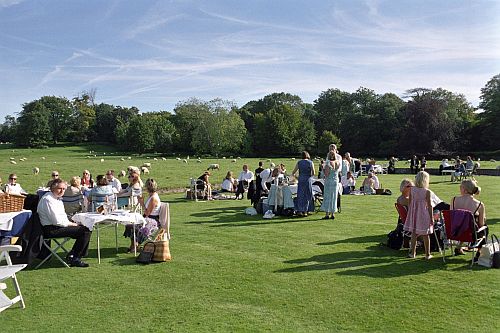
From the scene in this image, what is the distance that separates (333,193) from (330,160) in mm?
921

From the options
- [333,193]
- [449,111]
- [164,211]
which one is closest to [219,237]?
[164,211]

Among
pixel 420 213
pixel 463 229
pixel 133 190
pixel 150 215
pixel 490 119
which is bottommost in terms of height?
pixel 463 229

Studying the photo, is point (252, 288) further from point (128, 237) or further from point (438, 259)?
point (128, 237)

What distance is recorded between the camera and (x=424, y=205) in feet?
25.6

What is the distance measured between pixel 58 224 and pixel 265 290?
150 inches

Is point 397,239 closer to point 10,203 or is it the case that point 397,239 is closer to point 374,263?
point 374,263

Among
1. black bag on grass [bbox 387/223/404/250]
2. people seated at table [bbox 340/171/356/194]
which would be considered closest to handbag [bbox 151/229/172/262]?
black bag on grass [bbox 387/223/404/250]

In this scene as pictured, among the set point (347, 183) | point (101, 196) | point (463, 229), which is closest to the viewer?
point (463, 229)

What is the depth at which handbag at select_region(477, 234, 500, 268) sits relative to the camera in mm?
7223

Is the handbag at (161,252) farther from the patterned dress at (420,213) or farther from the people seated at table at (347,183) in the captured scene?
the people seated at table at (347,183)

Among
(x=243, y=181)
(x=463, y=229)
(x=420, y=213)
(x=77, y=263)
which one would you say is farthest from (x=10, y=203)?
(x=243, y=181)

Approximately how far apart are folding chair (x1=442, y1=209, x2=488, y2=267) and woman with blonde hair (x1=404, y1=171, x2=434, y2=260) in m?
0.29

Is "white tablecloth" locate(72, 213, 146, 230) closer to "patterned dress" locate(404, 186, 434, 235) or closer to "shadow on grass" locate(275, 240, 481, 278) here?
"shadow on grass" locate(275, 240, 481, 278)

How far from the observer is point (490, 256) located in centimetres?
728
